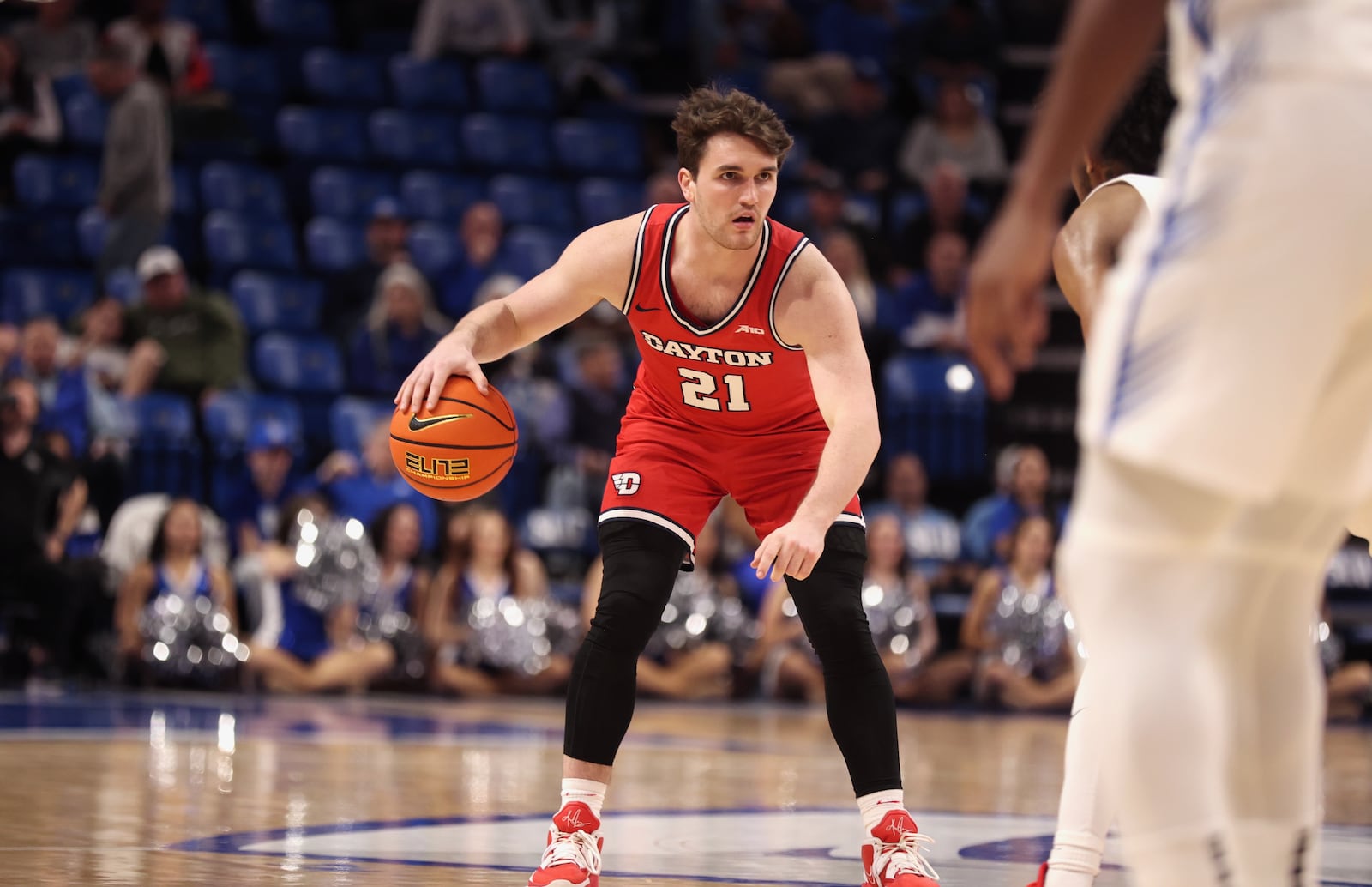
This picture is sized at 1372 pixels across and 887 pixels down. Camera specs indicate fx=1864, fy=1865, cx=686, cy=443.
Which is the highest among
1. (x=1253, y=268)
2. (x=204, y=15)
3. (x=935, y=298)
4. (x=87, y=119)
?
(x=204, y=15)

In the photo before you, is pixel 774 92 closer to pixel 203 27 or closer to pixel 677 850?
pixel 203 27

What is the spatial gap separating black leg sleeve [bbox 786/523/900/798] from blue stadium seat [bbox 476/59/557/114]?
39.4 ft

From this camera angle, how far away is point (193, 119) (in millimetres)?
14766

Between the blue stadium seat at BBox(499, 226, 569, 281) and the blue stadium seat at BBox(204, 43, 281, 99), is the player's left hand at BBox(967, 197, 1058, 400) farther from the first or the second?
the blue stadium seat at BBox(204, 43, 281, 99)

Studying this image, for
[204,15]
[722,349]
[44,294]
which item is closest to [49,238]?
[44,294]

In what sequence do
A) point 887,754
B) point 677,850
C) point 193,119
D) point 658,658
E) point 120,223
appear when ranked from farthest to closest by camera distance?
point 193,119
point 120,223
point 658,658
point 677,850
point 887,754

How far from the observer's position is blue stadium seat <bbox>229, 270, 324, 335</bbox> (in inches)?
537

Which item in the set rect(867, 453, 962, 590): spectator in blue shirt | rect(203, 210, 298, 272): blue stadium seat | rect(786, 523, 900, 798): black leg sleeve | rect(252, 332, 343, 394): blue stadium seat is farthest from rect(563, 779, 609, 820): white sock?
rect(203, 210, 298, 272): blue stadium seat

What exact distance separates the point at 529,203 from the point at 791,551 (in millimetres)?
11182

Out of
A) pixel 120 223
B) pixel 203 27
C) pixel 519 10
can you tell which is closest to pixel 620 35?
pixel 519 10

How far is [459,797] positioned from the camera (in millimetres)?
6340

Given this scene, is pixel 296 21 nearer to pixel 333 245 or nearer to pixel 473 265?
pixel 333 245

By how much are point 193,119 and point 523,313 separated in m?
11.0

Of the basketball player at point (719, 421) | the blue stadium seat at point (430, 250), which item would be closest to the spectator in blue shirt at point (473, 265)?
the blue stadium seat at point (430, 250)
